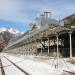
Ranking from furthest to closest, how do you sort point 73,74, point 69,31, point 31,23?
1. point 31,23
2. point 69,31
3. point 73,74

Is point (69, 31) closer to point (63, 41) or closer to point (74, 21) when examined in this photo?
point (74, 21)

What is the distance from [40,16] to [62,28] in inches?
2931

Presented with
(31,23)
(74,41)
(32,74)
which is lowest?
(32,74)

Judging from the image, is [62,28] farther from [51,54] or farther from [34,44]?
[34,44]

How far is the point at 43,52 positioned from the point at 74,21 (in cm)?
1745

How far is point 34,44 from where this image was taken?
260ft

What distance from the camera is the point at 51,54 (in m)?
49.0

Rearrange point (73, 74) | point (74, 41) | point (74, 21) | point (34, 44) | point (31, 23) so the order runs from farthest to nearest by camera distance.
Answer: point (31, 23) < point (34, 44) < point (74, 41) < point (74, 21) < point (73, 74)

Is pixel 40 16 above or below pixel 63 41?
above

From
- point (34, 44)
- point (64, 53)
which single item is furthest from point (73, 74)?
point (34, 44)

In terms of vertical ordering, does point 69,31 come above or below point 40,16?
below

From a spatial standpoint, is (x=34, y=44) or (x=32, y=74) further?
(x=34, y=44)

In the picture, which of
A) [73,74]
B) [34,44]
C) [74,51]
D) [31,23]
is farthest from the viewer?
[31,23]

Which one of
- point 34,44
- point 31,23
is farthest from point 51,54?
Result: point 31,23
